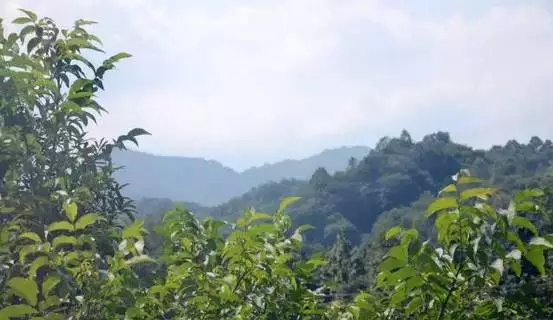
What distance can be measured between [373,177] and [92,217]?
15047cm

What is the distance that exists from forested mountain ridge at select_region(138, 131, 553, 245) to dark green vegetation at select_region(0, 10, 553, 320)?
124m

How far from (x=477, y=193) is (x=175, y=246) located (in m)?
1.70

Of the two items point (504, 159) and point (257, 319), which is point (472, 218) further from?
point (504, 159)

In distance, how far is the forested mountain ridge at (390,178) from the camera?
439 ft

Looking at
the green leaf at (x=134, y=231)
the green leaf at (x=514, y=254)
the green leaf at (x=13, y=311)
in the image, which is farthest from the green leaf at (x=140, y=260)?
the green leaf at (x=514, y=254)

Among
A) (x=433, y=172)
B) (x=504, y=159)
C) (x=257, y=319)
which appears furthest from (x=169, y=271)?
(x=433, y=172)

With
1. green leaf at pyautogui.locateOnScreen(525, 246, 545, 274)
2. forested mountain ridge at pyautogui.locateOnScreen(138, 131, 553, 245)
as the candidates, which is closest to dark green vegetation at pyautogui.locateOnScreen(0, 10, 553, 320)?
green leaf at pyautogui.locateOnScreen(525, 246, 545, 274)

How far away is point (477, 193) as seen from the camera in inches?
107

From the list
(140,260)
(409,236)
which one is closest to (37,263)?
(140,260)

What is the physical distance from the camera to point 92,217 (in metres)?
2.81

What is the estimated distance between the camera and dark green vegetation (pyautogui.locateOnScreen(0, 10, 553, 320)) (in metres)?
2.67

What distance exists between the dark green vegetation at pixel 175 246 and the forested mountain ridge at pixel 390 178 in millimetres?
124100

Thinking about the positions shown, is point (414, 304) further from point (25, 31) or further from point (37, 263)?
point (25, 31)

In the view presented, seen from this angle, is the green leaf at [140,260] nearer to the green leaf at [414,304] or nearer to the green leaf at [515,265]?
the green leaf at [414,304]
